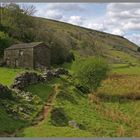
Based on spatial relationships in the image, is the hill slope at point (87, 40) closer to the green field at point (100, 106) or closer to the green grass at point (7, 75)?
the green field at point (100, 106)

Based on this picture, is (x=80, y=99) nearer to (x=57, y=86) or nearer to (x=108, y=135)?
(x=57, y=86)

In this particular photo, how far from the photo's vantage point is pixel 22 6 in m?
7.65

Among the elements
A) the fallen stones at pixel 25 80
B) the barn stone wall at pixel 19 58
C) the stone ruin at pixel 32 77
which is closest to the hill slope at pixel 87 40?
the barn stone wall at pixel 19 58

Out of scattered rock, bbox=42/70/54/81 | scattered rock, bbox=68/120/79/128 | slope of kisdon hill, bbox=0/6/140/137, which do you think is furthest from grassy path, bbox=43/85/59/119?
scattered rock, bbox=68/120/79/128

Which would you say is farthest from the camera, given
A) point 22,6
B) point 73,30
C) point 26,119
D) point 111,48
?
point 111,48

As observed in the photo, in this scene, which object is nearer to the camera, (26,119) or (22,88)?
(26,119)

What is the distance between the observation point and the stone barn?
7934 millimetres

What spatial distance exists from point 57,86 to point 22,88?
664mm

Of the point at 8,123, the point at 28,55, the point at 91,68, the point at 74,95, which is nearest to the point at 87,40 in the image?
the point at 74,95

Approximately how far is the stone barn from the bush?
2.59 feet

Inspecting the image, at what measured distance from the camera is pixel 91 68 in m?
10.1

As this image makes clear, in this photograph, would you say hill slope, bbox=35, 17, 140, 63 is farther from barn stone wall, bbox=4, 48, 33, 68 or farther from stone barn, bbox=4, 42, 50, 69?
barn stone wall, bbox=4, 48, 33, 68

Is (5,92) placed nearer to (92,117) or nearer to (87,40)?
(92,117)

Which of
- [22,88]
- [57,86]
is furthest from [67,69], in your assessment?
[22,88]
